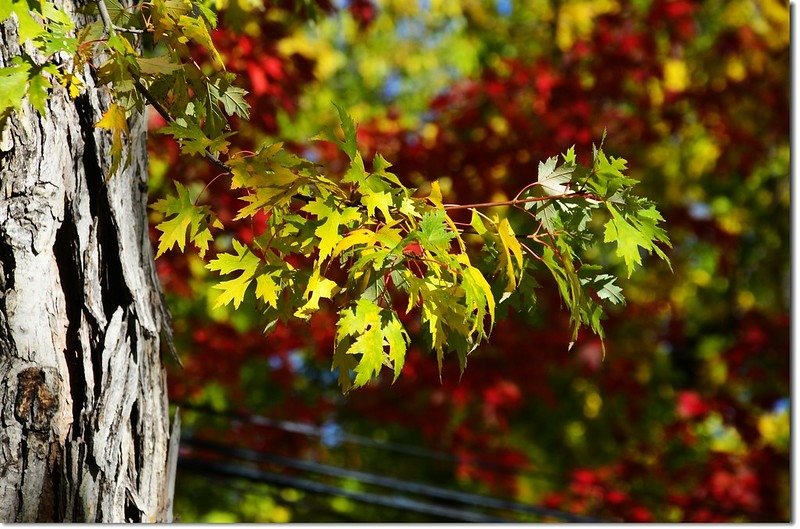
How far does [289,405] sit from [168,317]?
4012 mm

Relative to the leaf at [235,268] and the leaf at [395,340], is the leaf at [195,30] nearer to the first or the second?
the leaf at [235,268]

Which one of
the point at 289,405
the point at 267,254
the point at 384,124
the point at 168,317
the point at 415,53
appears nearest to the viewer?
the point at 267,254

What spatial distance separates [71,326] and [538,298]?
382 centimetres

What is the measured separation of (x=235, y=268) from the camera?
1471mm

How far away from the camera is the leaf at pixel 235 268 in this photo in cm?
145

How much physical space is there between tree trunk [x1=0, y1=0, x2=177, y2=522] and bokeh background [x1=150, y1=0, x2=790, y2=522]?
3.48ft

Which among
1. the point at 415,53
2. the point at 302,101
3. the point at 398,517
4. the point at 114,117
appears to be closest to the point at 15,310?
the point at 114,117

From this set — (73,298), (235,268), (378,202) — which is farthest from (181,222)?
(378,202)

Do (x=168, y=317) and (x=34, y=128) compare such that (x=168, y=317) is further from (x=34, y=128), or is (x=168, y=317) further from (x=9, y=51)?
(x=9, y=51)

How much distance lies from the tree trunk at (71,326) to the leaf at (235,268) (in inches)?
9.8

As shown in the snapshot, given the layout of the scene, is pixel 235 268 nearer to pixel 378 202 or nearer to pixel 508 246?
pixel 378 202

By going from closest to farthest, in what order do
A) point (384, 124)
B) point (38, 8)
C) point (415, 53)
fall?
1. point (38, 8)
2. point (384, 124)
3. point (415, 53)

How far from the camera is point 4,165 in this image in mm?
1526

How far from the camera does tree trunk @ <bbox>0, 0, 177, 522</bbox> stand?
151 cm
